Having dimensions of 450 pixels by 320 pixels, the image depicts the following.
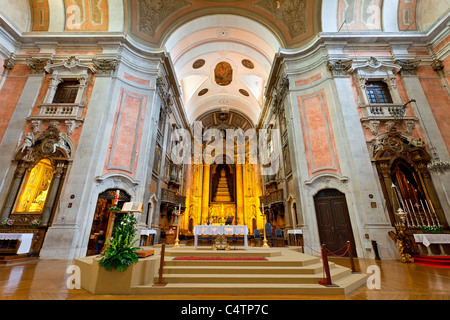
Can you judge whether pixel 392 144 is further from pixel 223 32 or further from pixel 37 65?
pixel 37 65

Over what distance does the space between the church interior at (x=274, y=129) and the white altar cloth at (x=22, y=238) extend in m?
0.03

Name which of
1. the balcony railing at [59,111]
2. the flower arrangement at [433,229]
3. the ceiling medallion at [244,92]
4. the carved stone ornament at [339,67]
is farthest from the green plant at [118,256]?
the ceiling medallion at [244,92]

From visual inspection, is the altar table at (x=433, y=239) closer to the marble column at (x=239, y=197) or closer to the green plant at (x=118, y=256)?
the green plant at (x=118, y=256)

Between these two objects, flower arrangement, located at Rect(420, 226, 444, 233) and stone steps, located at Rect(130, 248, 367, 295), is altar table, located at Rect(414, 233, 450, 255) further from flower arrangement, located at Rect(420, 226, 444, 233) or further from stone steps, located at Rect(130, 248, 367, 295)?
stone steps, located at Rect(130, 248, 367, 295)

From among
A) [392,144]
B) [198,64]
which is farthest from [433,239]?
[198,64]

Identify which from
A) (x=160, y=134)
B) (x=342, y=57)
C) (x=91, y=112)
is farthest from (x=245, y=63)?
(x=91, y=112)

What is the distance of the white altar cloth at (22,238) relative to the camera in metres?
6.37

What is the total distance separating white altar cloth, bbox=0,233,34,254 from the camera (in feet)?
20.9

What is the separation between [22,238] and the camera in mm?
6426

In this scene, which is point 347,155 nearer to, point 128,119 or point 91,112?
point 128,119

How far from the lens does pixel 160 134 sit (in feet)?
38.3

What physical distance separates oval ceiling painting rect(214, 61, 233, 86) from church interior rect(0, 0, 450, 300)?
3406 mm

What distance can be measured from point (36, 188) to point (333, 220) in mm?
12552

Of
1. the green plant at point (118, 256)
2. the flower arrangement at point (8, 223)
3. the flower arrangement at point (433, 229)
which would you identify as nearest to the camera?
the green plant at point (118, 256)
